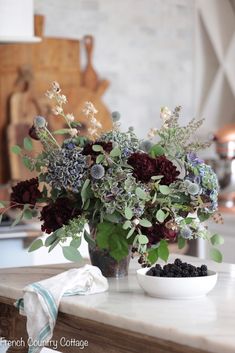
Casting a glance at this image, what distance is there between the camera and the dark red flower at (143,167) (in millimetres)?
2266

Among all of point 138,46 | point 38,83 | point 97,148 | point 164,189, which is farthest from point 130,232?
point 138,46

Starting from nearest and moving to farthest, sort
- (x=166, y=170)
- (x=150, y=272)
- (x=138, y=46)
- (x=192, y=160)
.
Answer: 1. (x=150, y=272)
2. (x=166, y=170)
3. (x=192, y=160)
4. (x=138, y=46)

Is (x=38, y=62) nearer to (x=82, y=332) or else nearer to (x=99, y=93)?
(x=99, y=93)

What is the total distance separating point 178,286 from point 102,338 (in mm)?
236

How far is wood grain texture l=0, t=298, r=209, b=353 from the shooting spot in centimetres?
180

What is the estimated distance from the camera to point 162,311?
195 centimetres

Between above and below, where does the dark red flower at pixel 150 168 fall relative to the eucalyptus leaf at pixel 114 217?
above

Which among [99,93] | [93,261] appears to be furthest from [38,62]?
[93,261]

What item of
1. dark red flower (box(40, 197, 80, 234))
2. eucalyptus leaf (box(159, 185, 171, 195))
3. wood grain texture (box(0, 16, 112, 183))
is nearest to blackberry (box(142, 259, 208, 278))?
eucalyptus leaf (box(159, 185, 171, 195))

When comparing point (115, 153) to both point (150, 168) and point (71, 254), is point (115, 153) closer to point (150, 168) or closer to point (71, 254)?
point (150, 168)

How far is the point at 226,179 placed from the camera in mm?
5324

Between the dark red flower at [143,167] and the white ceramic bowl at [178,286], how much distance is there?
298mm

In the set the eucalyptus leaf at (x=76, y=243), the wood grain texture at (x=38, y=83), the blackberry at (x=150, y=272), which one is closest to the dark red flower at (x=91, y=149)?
the eucalyptus leaf at (x=76, y=243)

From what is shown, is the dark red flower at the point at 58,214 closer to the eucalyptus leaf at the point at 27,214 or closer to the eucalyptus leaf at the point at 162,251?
the eucalyptus leaf at the point at 27,214
